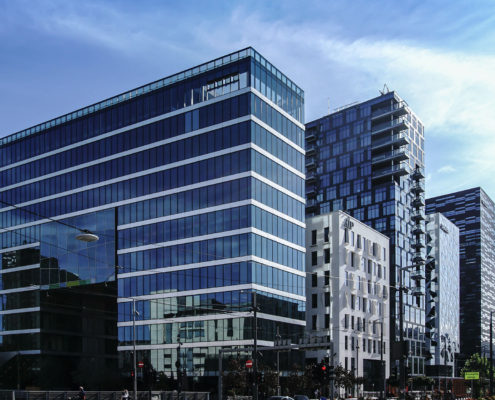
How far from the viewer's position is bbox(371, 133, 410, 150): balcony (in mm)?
122750

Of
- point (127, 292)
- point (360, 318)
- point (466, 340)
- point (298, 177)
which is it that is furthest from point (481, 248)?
point (127, 292)

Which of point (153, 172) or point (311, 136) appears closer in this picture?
point (153, 172)

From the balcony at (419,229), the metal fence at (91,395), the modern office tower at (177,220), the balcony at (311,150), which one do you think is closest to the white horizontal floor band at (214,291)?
the modern office tower at (177,220)

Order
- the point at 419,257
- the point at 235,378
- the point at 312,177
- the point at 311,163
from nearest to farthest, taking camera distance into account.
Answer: the point at 235,378 → the point at 419,257 → the point at 311,163 → the point at 312,177

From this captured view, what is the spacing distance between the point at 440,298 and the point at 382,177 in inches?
1264

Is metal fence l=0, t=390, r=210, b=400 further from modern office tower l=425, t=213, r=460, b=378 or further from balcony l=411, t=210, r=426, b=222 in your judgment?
modern office tower l=425, t=213, r=460, b=378

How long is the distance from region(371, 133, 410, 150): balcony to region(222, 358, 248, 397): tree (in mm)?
72563

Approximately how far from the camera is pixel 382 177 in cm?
12556

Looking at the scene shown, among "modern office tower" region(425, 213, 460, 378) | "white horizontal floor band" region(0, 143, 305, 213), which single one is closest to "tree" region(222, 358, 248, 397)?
"white horizontal floor band" region(0, 143, 305, 213)

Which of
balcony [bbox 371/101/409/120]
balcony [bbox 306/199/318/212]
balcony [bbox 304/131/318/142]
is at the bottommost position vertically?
balcony [bbox 306/199/318/212]

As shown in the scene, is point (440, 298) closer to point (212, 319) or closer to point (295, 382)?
point (295, 382)

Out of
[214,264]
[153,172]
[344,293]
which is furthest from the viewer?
[344,293]

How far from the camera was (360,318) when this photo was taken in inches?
3556

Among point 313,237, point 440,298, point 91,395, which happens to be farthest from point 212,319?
point 440,298
